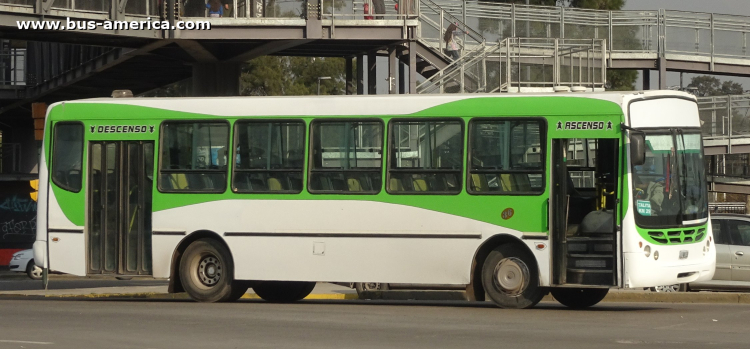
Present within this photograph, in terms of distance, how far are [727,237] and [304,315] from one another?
364 inches

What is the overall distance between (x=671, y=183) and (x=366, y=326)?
4.52 metres

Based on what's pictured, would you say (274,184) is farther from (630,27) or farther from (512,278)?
(630,27)

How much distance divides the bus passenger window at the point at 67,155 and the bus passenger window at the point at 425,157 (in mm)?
4966

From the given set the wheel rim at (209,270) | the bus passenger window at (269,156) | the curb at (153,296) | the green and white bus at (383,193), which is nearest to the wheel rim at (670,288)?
the green and white bus at (383,193)

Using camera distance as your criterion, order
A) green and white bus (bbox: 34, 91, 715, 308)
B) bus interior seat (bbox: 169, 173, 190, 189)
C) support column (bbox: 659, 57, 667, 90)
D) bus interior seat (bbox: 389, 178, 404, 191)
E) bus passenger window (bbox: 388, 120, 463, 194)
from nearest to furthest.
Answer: green and white bus (bbox: 34, 91, 715, 308) → bus passenger window (bbox: 388, 120, 463, 194) → bus interior seat (bbox: 389, 178, 404, 191) → bus interior seat (bbox: 169, 173, 190, 189) → support column (bbox: 659, 57, 667, 90)

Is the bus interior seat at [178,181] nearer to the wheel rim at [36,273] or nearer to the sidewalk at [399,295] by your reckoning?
the sidewalk at [399,295]

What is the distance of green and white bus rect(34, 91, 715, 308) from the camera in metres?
14.1

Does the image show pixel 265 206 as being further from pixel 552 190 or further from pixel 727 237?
pixel 727 237

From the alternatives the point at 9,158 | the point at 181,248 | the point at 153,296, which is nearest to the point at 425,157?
the point at 181,248

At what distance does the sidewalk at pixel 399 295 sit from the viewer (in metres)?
17.0

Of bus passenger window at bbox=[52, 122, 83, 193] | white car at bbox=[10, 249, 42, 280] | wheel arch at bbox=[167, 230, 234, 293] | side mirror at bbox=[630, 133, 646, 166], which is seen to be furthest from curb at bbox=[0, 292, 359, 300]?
white car at bbox=[10, 249, 42, 280]

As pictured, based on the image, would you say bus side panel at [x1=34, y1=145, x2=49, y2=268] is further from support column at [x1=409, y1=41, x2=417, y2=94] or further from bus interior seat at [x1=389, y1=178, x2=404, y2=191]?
support column at [x1=409, y1=41, x2=417, y2=94]

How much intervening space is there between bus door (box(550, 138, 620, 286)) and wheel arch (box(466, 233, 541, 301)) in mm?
645

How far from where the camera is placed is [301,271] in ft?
50.5
